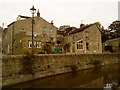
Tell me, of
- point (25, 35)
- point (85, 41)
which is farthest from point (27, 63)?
point (85, 41)

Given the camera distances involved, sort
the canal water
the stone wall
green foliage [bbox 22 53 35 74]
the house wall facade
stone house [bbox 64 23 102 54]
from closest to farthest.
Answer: the canal water → the stone wall → green foliage [bbox 22 53 35 74] → the house wall facade → stone house [bbox 64 23 102 54]

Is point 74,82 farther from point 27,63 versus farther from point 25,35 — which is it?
point 25,35

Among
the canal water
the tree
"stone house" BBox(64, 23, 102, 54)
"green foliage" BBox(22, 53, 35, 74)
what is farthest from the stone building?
the tree

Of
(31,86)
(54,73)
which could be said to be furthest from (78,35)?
(31,86)

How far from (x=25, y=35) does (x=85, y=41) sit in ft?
58.4

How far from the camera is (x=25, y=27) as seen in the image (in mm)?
34969

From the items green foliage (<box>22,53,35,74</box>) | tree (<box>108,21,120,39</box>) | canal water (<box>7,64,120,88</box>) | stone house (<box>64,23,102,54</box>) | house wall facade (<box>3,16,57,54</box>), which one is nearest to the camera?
canal water (<box>7,64,120,88</box>)

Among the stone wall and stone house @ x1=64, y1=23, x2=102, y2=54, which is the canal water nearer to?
the stone wall

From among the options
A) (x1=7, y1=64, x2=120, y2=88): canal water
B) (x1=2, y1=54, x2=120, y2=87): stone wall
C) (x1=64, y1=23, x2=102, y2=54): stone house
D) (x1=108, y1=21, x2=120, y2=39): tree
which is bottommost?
(x1=7, y1=64, x2=120, y2=88): canal water

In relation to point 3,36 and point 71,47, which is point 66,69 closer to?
point 71,47

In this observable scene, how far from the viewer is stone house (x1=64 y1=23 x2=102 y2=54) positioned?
119 feet

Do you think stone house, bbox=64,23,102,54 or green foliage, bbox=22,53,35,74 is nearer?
green foliage, bbox=22,53,35,74

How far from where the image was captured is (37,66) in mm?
18281

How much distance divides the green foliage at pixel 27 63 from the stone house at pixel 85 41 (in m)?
20.5
